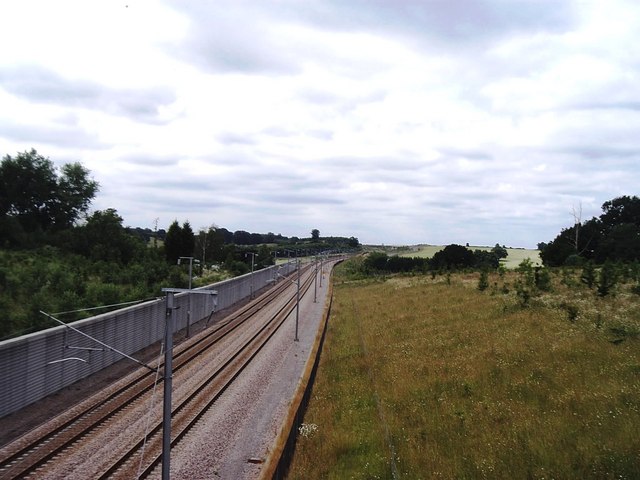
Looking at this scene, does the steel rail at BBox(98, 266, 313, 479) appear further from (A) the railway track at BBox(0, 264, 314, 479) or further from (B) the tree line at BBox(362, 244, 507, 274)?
(B) the tree line at BBox(362, 244, 507, 274)

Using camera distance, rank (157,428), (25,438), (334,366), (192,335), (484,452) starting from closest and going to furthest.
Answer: (484,452)
(25,438)
(157,428)
(334,366)
(192,335)

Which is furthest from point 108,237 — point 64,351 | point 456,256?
point 456,256

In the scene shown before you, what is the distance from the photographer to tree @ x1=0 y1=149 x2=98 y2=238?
100 meters

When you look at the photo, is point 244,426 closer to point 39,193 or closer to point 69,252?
point 69,252

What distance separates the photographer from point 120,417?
66.4 feet

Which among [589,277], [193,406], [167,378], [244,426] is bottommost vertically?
[244,426]

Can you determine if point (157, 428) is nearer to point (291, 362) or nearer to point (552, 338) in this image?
point (291, 362)

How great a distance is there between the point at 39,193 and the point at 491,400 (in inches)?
4126

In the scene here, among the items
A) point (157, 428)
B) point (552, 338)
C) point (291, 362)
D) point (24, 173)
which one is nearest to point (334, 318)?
point (291, 362)

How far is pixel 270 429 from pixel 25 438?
8.16 metres

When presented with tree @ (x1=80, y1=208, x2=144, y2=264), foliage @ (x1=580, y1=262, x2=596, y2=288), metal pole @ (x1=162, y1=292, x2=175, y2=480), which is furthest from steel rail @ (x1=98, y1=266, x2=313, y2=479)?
tree @ (x1=80, y1=208, x2=144, y2=264)

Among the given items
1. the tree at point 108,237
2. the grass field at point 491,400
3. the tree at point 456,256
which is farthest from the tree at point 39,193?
the grass field at point 491,400

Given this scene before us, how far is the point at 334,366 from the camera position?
96.7 feet

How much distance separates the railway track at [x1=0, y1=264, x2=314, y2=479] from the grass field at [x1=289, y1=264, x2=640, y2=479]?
4.70 metres
